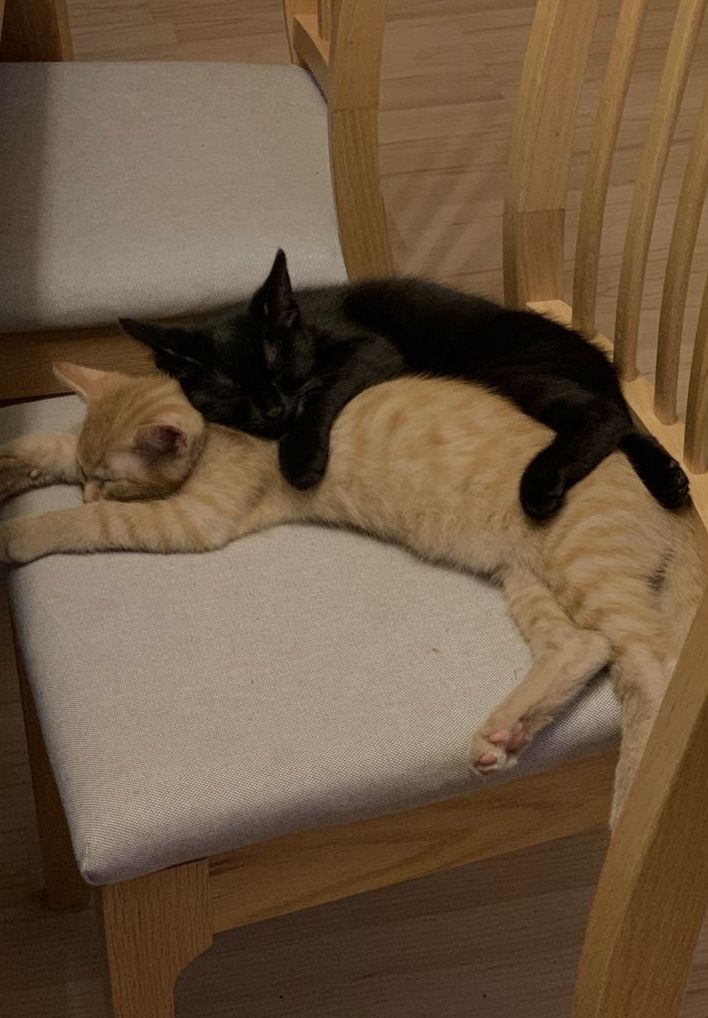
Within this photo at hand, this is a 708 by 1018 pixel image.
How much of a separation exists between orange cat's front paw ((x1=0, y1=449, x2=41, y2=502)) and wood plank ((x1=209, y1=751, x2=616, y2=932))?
0.40 m

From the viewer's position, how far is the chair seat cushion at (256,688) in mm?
774

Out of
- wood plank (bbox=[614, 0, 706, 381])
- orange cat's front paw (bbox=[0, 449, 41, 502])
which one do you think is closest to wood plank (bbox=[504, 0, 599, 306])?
wood plank (bbox=[614, 0, 706, 381])

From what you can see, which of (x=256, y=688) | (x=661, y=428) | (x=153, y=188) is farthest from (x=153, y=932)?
(x=153, y=188)

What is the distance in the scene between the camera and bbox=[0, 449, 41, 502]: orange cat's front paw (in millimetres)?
1027

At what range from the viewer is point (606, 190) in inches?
41.2

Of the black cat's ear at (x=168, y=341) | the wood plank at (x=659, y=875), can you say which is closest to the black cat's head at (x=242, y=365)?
the black cat's ear at (x=168, y=341)

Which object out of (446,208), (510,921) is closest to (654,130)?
(510,921)

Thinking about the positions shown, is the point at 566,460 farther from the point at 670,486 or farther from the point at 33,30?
the point at 33,30

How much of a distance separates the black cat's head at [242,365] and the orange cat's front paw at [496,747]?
0.45 metres

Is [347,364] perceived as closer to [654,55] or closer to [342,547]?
[342,547]

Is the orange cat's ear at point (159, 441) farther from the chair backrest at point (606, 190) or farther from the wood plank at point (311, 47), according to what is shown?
the wood plank at point (311, 47)

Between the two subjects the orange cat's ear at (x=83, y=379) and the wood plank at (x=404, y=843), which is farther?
the orange cat's ear at (x=83, y=379)

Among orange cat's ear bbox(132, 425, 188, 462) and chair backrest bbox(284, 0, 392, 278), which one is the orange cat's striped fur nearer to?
orange cat's ear bbox(132, 425, 188, 462)

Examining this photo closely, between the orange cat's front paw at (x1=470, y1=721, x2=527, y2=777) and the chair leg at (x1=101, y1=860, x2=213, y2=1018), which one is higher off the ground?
the orange cat's front paw at (x1=470, y1=721, x2=527, y2=777)
